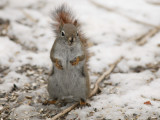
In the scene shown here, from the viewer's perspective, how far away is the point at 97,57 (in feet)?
11.8

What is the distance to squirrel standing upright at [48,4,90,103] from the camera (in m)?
2.38

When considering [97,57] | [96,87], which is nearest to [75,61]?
[96,87]

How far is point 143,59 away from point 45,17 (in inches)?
78.0

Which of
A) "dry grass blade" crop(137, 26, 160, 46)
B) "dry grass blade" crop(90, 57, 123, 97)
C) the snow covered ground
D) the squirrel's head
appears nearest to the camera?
the squirrel's head

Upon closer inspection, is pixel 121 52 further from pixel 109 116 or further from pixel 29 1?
pixel 29 1

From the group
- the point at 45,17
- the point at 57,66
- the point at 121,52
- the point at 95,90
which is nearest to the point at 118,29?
the point at 121,52

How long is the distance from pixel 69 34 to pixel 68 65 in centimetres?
29

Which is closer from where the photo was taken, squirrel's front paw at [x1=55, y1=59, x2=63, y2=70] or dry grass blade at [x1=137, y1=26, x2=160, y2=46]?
squirrel's front paw at [x1=55, y1=59, x2=63, y2=70]

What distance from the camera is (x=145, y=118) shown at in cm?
228

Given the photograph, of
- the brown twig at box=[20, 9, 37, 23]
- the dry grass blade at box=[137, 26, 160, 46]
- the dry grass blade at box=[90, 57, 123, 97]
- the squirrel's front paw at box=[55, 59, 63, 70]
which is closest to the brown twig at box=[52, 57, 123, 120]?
the dry grass blade at box=[90, 57, 123, 97]

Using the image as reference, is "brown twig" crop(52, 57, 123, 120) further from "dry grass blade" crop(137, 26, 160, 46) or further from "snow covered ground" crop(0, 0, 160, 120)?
"dry grass blade" crop(137, 26, 160, 46)

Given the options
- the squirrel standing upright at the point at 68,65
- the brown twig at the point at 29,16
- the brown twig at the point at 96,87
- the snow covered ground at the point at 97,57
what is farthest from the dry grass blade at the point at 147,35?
the brown twig at the point at 29,16

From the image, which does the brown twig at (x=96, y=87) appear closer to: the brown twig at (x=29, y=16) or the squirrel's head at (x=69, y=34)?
the squirrel's head at (x=69, y=34)

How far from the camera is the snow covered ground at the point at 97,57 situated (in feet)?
8.18
